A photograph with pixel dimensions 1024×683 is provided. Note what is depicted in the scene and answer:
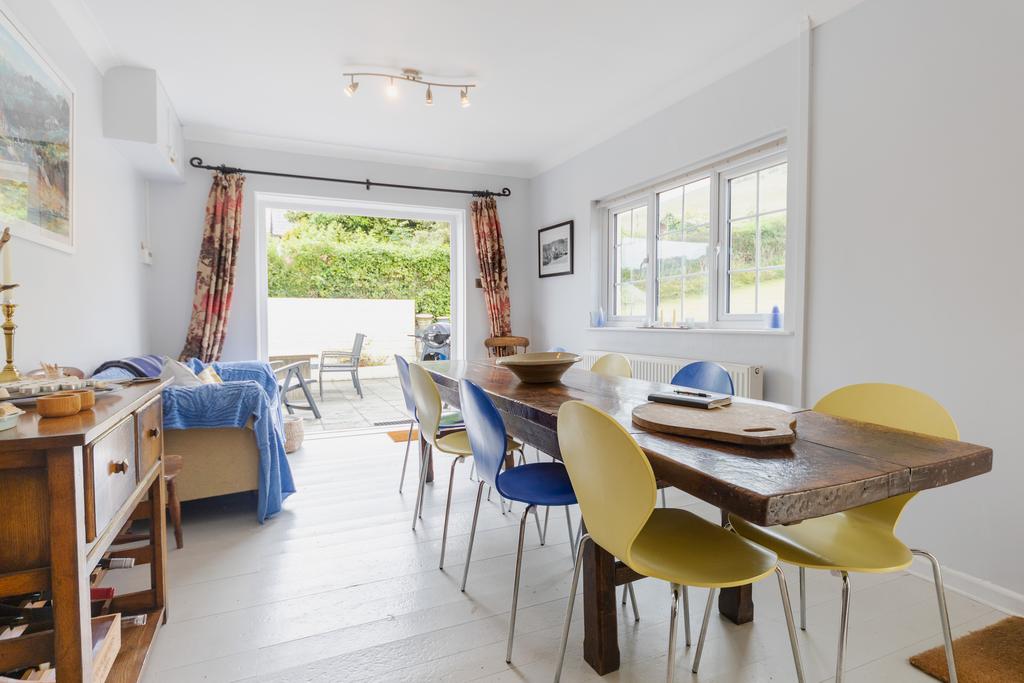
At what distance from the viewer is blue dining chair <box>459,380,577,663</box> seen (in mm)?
1663

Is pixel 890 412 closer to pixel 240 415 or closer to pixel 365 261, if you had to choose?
pixel 240 415

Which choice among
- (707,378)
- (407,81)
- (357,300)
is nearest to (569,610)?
(707,378)

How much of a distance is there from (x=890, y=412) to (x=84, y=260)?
3.58m

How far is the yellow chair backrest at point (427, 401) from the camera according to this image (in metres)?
2.16

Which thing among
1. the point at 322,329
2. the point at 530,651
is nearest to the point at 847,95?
the point at 530,651

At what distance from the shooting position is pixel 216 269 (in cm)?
416

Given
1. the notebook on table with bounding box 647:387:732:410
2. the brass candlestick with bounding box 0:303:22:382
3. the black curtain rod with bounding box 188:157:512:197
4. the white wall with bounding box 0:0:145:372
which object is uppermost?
the black curtain rod with bounding box 188:157:512:197

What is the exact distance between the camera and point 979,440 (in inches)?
76.5

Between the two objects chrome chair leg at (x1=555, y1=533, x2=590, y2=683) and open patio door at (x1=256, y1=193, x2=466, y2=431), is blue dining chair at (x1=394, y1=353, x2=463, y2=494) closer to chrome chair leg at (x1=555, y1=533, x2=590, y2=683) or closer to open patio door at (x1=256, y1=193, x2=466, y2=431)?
chrome chair leg at (x1=555, y1=533, x2=590, y2=683)

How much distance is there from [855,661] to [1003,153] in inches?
73.0

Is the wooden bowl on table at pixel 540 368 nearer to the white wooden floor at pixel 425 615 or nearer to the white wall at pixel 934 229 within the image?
the white wooden floor at pixel 425 615

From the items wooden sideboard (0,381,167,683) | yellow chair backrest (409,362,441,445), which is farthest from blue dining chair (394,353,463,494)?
wooden sideboard (0,381,167,683)

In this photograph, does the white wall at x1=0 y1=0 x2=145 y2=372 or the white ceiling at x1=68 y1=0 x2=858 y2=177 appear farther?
the white ceiling at x1=68 y1=0 x2=858 y2=177

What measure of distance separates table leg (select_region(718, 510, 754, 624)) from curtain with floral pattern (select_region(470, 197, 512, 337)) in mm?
3673
